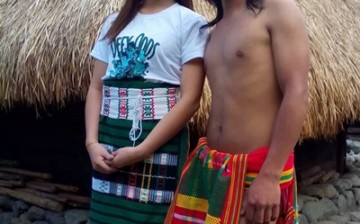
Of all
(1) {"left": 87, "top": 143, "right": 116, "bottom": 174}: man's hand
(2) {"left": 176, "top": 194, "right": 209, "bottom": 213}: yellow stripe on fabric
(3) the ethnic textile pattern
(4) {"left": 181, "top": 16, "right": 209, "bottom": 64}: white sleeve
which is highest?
(4) {"left": 181, "top": 16, "right": 209, "bottom": 64}: white sleeve

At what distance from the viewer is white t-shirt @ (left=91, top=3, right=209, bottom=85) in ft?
7.89

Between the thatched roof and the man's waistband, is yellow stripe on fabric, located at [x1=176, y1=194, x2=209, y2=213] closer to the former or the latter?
the man's waistband

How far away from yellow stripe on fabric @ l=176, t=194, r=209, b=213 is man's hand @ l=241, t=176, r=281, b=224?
0.69 ft

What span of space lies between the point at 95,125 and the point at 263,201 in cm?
82

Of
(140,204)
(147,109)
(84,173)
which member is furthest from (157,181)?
(84,173)

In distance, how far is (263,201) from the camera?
200 centimetres

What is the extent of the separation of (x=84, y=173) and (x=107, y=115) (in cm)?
288

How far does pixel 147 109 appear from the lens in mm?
2438

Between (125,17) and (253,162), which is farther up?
(125,17)

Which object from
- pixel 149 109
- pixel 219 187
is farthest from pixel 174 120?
pixel 219 187

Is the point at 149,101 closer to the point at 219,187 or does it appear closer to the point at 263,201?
A: the point at 219,187

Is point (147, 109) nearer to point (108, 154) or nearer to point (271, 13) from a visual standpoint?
point (108, 154)

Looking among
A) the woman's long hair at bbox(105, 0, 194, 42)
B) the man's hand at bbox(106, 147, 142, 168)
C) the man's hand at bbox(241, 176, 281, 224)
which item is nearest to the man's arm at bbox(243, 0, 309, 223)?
the man's hand at bbox(241, 176, 281, 224)

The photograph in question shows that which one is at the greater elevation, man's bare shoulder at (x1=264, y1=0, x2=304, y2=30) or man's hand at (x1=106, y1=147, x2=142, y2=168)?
man's bare shoulder at (x1=264, y1=0, x2=304, y2=30)
